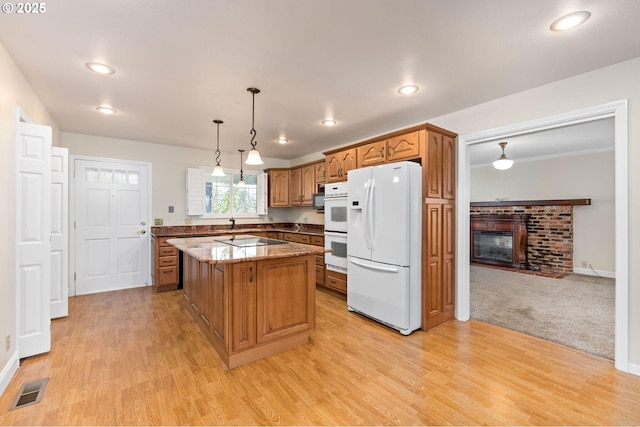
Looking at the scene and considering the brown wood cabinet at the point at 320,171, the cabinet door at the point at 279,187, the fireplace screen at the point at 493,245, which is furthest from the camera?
the fireplace screen at the point at 493,245

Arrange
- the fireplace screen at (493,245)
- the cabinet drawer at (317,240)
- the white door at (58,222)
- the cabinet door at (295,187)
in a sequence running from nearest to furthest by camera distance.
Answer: the white door at (58,222) → the cabinet drawer at (317,240) → the cabinet door at (295,187) → the fireplace screen at (493,245)

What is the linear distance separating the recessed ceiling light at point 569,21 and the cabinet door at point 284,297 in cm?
249

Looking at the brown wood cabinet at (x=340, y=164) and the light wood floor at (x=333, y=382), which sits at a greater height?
the brown wood cabinet at (x=340, y=164)

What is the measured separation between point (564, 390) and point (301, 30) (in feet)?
10.2

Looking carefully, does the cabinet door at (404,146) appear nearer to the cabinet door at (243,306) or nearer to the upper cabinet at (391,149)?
the upper cabinet at (391,149)

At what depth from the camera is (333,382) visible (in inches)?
87.0

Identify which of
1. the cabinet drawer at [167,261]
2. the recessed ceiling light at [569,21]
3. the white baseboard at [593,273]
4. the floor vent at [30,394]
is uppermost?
the recessed ceiling light at [569,21]

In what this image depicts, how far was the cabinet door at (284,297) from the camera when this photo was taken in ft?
8.51

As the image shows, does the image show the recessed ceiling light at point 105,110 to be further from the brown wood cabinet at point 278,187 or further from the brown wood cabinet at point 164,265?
the brown wood cabinet at point 278,187

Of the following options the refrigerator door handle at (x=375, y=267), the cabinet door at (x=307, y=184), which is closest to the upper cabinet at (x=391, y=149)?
the refrigerator door handle at (x=375, y=267)

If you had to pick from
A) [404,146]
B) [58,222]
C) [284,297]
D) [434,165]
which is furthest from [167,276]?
[434,165]

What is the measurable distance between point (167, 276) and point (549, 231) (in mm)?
7382

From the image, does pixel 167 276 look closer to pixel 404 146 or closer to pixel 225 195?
pixel 225 195

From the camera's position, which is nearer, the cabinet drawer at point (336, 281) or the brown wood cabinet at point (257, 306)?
the brown wood cabinet at point (257, 306)
